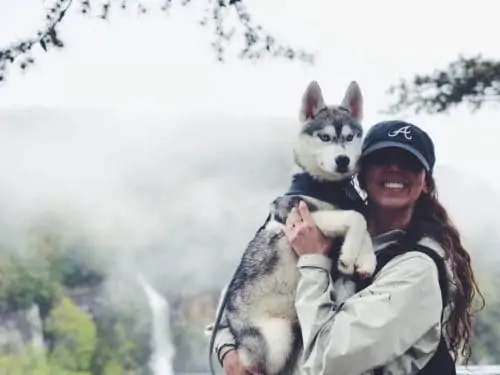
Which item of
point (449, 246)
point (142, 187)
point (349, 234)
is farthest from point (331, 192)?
point (142, 187)

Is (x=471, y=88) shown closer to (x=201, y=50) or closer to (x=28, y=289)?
(x=201, y=50)

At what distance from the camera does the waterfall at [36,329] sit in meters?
2.02

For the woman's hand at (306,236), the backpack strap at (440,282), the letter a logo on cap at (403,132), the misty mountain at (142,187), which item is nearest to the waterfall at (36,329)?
the misty mountain at (142,187)

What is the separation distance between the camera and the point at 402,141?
63.6 inches

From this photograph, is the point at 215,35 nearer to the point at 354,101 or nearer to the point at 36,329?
the point at 354,101

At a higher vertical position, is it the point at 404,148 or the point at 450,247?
the point at 404,148

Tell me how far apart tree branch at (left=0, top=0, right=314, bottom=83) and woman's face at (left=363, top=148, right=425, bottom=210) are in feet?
1.81

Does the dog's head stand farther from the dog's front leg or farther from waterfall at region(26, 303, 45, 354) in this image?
waterfall at region(26, 303, 45, 354)

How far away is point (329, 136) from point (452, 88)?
1.82 ft

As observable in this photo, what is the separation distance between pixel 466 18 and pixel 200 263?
79cm

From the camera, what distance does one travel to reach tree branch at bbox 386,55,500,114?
2137mm

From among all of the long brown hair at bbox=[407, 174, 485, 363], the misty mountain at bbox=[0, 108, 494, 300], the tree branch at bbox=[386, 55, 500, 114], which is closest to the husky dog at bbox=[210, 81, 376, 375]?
the long brown hair at bbox=[407, 174, 485, 363]

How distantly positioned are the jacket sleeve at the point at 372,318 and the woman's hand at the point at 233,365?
16cm

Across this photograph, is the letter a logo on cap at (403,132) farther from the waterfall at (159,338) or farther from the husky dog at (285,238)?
the waterfall at (159,338)
